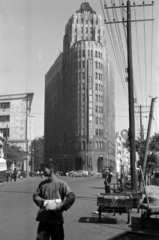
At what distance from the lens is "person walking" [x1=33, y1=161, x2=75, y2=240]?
4.58 m

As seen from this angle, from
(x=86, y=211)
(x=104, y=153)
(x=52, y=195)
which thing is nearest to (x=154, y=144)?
(x=86, y=211)

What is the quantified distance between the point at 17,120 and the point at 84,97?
2725cm

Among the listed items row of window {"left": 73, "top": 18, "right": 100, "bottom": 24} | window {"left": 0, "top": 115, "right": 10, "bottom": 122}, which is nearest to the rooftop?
row of window {"left": 73, "top": 18, "right": 100, "bottom": 24}

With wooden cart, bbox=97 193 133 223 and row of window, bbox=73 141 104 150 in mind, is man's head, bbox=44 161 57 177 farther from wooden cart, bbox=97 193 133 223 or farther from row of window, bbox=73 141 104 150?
row of window, bbox=73 141 104 150

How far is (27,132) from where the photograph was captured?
243 feet

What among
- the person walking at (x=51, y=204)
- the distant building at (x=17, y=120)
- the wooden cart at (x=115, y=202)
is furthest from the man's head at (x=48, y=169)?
the distant building at (x=17, y=120)

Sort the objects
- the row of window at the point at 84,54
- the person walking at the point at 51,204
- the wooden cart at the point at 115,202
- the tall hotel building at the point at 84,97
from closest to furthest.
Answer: the person walking at the point at 51,204 < the wooden cart at the point at 115,202 < the tall hotel building at the point at 84,97 < the row of window at the point at 84,54

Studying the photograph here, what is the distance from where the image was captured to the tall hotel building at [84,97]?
318ft

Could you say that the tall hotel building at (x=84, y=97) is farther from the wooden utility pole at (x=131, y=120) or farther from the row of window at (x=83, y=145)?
the wooden utility pole at (x=131, y=120)

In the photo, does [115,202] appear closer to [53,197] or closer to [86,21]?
[53,197]

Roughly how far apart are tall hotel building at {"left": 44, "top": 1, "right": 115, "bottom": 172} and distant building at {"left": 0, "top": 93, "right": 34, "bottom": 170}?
23000 mm

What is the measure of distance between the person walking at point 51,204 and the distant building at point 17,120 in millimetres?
68421

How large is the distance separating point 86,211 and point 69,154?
8660cm

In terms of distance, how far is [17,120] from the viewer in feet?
248
